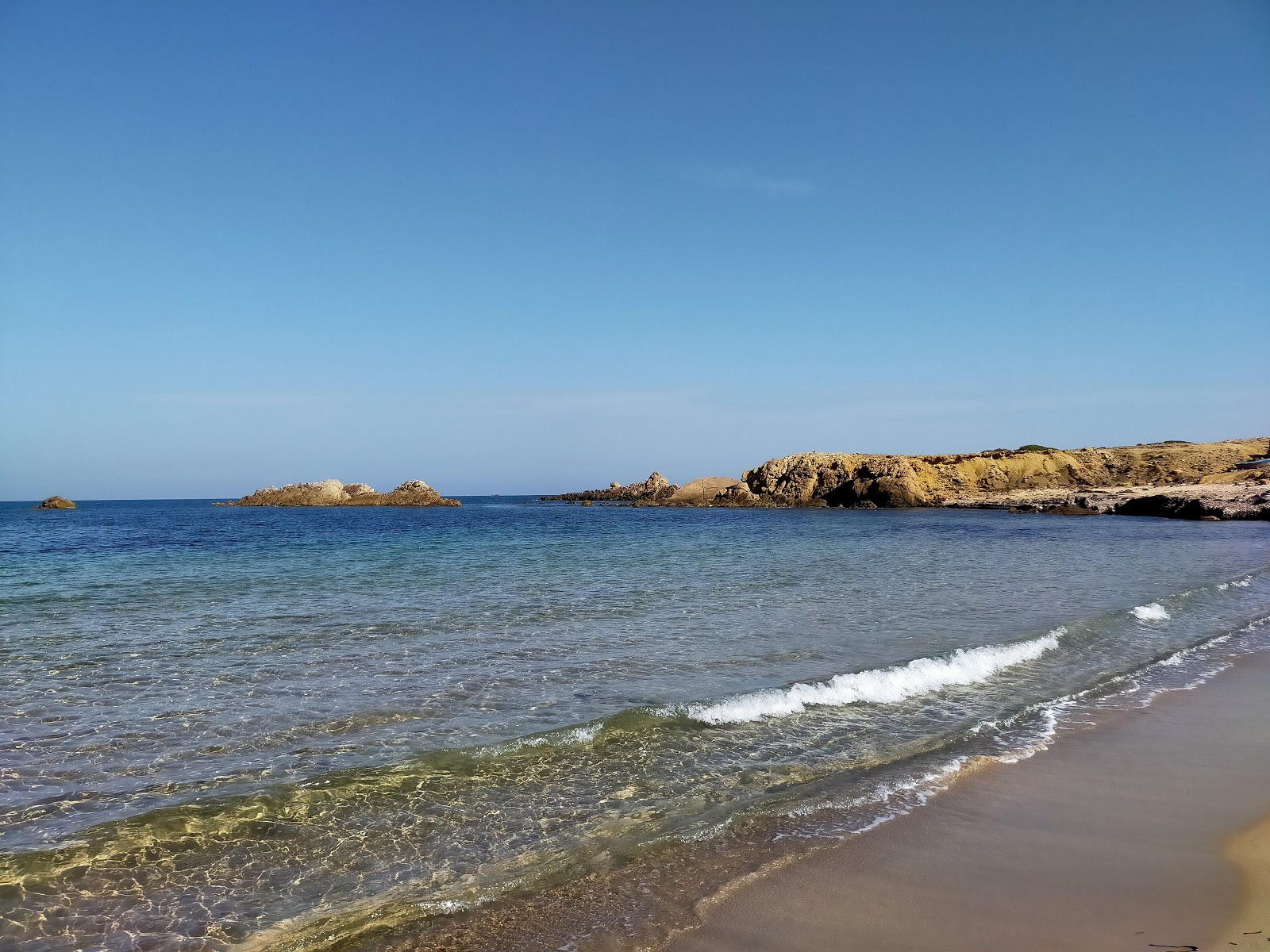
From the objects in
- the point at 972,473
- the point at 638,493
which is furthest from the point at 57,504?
the point at 972,473

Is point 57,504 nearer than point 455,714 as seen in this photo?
No

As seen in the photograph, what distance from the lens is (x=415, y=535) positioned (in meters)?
37.5

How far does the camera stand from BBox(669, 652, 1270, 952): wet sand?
153 inches

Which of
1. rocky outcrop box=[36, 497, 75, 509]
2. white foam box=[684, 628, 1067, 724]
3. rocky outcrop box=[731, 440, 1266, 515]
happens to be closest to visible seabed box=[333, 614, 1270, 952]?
white foam box=[684, 628, 1067, 724]

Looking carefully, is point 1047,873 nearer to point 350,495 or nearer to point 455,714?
point 455,714

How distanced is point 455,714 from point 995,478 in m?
83.6

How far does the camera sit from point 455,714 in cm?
780

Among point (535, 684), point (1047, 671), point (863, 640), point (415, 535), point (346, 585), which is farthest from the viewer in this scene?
point (415, 535)

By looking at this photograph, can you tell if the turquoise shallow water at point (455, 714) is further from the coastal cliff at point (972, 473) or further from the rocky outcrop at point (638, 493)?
the rocky outcrop at point (638, 493)

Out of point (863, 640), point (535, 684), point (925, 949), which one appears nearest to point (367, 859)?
point (925, 949)

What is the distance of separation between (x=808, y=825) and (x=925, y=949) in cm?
162

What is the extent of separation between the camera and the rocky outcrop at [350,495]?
98.1 meters

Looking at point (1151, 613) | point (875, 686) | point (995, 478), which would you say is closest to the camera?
point (875, 686)

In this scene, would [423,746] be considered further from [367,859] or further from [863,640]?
[863,640]
